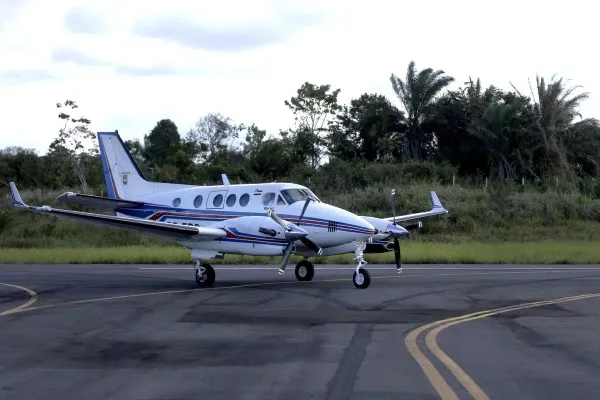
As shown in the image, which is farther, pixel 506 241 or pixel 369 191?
pixel 369 191

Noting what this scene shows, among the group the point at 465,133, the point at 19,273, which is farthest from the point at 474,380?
the point at 465,133

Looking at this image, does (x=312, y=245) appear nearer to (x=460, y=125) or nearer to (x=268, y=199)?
(x=268, y=199)

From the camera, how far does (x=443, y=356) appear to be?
1102 centimetres

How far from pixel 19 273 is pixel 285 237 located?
36.4 ft

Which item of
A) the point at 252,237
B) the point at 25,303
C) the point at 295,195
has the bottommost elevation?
the point at 25,303

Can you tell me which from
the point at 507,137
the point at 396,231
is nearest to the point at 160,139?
the point at 507,137

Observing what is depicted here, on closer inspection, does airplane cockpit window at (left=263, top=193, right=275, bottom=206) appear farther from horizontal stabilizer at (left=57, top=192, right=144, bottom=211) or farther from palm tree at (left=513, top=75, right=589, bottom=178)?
palm tree at (left=513, top=75, right=589, bottom=178)

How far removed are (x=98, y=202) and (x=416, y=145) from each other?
38144 mm

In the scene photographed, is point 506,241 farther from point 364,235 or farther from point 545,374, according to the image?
point 545,374

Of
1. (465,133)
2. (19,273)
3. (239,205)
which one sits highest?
(465,133)

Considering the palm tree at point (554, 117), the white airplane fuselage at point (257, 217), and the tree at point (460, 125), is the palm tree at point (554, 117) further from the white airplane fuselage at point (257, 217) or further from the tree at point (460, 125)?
the white airplane fuselage at point (257, 217)

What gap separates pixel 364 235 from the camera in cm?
2159

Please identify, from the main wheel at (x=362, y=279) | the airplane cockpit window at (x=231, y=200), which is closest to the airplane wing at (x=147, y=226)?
the airplane cockpit window at (x=231, y=200)

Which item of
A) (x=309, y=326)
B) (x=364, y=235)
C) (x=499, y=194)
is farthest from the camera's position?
(x=499, y=194)
